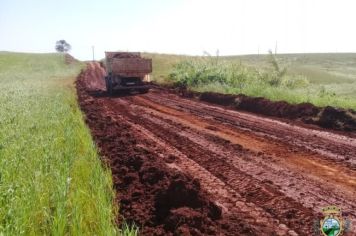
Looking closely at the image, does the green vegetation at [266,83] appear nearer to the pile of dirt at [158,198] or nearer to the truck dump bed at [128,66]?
the truck dump bed at [128,66]

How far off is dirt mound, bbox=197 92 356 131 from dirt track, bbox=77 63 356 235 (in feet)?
3.66

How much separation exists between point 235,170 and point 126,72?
1796 centimetres

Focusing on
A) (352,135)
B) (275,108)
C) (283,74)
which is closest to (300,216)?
(352,135)

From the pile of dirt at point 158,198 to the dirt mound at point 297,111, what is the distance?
20.9 feet

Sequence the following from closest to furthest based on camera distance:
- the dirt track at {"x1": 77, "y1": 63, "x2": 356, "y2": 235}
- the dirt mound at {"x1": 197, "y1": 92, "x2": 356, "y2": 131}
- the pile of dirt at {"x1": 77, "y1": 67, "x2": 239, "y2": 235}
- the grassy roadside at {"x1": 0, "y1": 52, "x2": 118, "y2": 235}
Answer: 1. the grassy roadside at {"x1": 0, "y1": 52, "x2": 118, "y2": 235}
2. the pile of dirt at {"x1": 77, "y1": 67, "x2": 239, "y2": 235}
3. the dirt track at {"x1": 77, "y1": 63, "x2": 356, "y2": 235}
4. the dirt mound at {"x1": 197, "y1": 92, "x2": 356, "y2": 131}

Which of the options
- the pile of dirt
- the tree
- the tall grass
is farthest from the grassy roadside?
the tree

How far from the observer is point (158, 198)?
19.3 feet

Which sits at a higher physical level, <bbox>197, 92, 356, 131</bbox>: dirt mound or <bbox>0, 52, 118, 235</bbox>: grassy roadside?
<bbox>0, 52, 118, 235</bbox>: grassy roadside

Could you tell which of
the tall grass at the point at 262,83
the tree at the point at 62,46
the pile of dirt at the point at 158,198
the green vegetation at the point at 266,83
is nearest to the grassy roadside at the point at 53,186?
the pile of dirt at the point at 158,198

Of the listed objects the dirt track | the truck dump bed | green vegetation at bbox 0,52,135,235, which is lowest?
the dirt track

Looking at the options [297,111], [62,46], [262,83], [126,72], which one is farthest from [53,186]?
[62,46]

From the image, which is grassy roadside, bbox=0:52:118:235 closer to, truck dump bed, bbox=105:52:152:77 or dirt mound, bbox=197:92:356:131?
dirt mound, bbox=197:92:356:131

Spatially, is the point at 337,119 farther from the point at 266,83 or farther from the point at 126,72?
the point at 126,72

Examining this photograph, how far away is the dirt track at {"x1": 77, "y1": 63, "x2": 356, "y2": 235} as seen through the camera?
5348 millimetres
